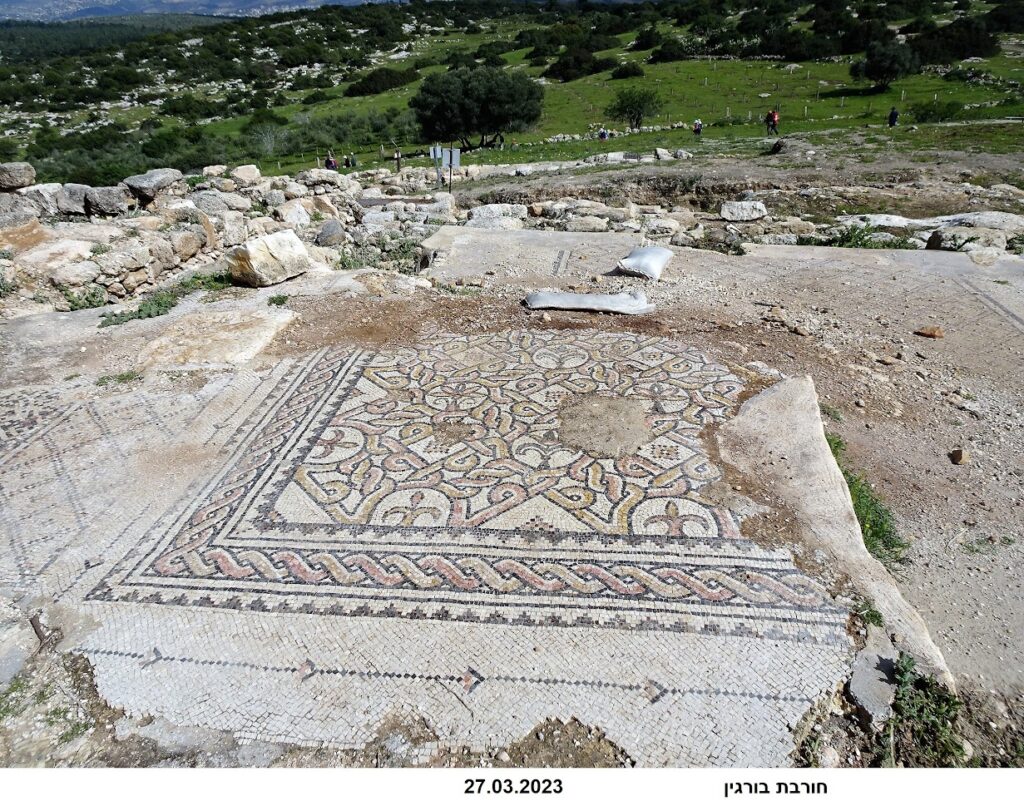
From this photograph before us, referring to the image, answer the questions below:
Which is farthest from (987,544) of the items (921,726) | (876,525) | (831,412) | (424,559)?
(424,559)

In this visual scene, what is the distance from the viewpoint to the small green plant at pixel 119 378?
17.6 feet

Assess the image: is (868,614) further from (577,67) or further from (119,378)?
(577,67)

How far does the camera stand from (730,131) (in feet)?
74.4

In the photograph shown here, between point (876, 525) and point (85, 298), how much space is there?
831 centimetres

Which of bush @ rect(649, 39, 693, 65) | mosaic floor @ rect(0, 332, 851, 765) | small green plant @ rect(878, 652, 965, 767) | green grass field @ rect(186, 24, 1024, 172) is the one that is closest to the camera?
small green plant @ rect(878, 652, 965, 767)

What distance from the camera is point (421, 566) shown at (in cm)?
326

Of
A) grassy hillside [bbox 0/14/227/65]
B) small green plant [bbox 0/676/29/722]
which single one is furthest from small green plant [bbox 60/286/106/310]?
grassy hillside [bbox 0/14/227/65]

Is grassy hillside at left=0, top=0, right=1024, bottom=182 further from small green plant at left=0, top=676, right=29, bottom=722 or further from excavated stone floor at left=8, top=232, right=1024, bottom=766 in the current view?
small green plant at left=0, top=676, right=29, bottom=722

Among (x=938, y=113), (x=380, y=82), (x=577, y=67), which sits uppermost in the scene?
(x=938, y=113)

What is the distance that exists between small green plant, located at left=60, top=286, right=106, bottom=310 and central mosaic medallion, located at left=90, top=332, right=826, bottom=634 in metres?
3.88

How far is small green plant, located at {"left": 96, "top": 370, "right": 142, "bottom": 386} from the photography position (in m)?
5.38

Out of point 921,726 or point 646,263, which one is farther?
point 646,263

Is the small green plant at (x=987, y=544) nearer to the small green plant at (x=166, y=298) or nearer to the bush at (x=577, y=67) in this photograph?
the small green plant at (x=166, y=298)
